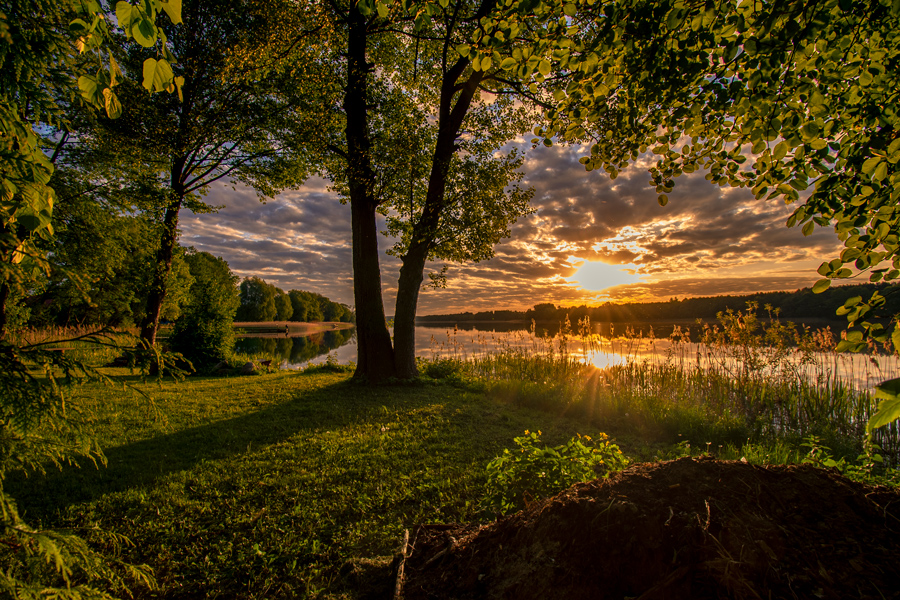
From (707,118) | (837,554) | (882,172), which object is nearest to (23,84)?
(882,172)

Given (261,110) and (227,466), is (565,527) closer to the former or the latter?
(227,466)

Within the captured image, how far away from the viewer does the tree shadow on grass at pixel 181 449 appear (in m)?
3.75

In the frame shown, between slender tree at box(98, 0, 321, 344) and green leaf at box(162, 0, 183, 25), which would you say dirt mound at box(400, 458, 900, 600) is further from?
slender tree at box(98, 0, 321, 344)

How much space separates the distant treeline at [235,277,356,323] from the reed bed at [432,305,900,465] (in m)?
52.0

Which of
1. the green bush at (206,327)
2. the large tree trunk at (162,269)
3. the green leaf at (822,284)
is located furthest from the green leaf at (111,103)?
the green bush at (206,327)

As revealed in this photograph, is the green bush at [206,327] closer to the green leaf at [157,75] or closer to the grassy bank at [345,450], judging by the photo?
the grassy bank at [345,450]

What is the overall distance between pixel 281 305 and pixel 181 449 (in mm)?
78161

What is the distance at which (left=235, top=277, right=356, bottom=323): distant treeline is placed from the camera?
221ft

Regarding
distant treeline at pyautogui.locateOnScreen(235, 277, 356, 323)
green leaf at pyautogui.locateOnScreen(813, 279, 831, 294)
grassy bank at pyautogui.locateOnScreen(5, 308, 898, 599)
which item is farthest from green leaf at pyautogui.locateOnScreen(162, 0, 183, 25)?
distant treeline at pyautogui.locateOnScreen(235, 277, 356, 323)

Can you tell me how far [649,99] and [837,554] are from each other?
305cm

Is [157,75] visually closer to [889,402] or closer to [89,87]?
[89,87]

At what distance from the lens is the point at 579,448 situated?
3.20 meters

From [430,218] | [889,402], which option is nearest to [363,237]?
[430,218]

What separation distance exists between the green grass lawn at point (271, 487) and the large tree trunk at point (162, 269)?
20.2 feet
